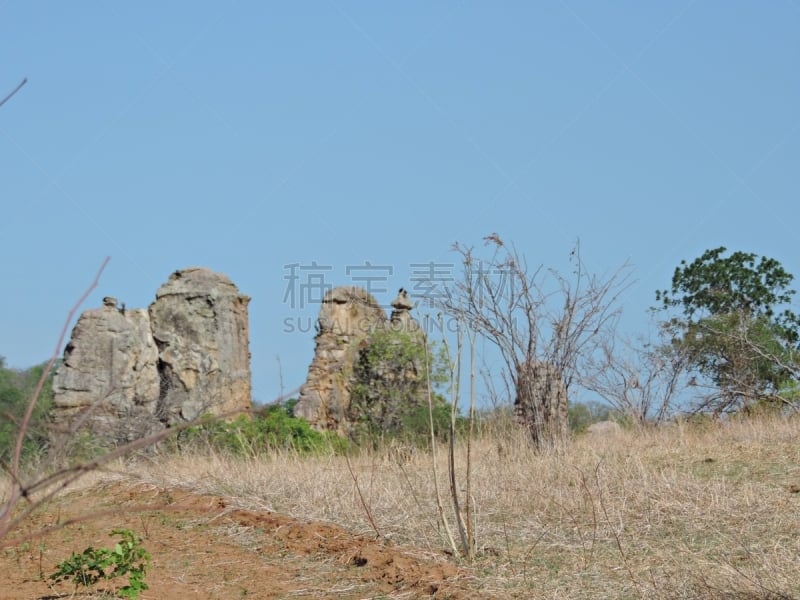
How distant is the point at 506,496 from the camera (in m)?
8.16

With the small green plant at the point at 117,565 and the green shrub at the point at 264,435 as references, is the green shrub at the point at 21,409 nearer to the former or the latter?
the green shrub at the point at 264,435

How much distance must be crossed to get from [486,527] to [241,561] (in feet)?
6.04

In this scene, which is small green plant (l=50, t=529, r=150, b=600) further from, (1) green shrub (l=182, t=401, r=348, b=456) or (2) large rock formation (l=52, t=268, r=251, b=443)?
(2) large rock formation (l=52, t=268, r=251, b=443)

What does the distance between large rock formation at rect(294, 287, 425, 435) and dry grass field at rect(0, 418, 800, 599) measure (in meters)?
8.07

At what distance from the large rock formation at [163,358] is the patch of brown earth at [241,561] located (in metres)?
8.40

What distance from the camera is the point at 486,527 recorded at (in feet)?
23.6

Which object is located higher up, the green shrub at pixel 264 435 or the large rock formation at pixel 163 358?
the large rock formation at pixel 163 358

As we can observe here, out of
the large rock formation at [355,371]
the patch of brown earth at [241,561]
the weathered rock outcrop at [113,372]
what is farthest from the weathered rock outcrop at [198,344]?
the patch of brown earth at [241,561]

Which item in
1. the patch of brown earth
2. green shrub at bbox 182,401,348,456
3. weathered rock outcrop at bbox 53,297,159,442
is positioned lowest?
the patch of brown earth

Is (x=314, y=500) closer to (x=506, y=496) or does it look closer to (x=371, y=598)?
(x=506, y=496)

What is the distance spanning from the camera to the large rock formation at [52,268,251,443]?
56.7 ft

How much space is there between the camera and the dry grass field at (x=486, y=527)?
567 cm

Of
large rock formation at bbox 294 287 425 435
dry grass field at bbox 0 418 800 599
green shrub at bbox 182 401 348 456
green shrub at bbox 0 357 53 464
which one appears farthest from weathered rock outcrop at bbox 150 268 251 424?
dry grass field at bbox 0 418 800 599

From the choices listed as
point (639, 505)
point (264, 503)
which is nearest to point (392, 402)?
point (264, 503)
